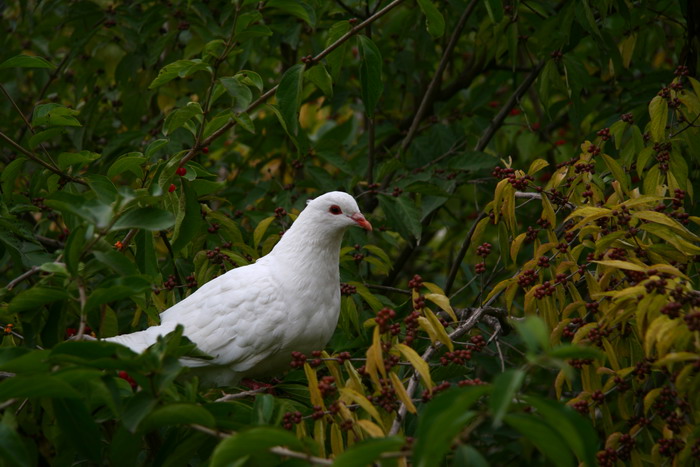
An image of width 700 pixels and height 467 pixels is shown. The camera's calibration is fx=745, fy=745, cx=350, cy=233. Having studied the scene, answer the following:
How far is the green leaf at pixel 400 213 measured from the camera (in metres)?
3.74

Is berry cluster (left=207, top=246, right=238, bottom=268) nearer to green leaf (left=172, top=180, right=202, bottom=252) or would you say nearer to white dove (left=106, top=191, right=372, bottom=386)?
white dove (left=106, top=191, right=372, bottom=386)

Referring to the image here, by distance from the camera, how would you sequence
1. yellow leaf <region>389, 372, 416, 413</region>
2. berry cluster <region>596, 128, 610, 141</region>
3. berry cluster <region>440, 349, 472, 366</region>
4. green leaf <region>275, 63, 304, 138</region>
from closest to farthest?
Answer: yellow leaf <region>389, 372, 416, 413</region> < berry cluster <region>440, 349, 472, 366</region> < green leaf <region>275, 63, 304, 138</region> < berry cluster <region>596, 128, 610, 141</region>

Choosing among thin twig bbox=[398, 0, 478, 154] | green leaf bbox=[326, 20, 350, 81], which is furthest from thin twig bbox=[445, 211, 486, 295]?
green leaf bbox=[326, 20, 350, 81]

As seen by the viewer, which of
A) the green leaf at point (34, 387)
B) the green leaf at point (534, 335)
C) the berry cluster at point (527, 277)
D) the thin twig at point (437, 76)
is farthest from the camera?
the thin twig at point (437, 76)

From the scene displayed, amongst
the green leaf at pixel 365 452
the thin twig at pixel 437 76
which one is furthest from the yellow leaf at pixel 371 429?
the thin twig at pixel 437 76

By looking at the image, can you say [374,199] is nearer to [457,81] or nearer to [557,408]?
[457,81]

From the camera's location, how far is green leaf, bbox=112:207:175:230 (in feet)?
6.89

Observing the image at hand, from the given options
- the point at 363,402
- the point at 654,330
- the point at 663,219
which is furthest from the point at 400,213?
the point at 654,330

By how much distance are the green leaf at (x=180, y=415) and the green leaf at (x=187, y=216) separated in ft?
3.49

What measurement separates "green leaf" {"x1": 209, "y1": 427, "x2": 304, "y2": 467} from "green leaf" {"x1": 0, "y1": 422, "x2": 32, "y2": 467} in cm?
53

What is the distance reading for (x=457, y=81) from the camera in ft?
17.2

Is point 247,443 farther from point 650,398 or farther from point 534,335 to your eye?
point 650,398

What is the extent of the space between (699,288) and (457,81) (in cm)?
277

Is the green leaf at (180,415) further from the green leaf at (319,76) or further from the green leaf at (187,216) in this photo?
the green leaf at (319,76)
